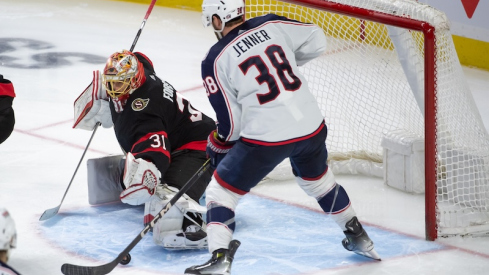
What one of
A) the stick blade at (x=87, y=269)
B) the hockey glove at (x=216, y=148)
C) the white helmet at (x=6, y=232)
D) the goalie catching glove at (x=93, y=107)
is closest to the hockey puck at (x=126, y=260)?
the stick blade at (x=87, y=269)

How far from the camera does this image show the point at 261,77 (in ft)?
11.3

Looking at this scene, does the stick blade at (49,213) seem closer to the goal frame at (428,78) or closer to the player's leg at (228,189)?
the player's leg at (228,189)

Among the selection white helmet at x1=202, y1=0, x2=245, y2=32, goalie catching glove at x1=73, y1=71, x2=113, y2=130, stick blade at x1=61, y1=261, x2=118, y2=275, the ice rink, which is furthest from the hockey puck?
white helmet at x1=202, y1=0, x2=245, y2=32

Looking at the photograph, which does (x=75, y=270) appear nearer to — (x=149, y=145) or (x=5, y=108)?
(x=149, y=145)

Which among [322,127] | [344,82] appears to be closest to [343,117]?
[344,82]

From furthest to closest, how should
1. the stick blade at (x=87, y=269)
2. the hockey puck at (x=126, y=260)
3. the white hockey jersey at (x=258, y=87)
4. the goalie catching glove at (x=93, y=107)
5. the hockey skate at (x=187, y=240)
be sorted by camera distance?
the goalie catching glove at (x=93, y=107) → the hockey skate at (x=187, y=240) → the hockey puck at (x=126, y=260) → the stick blade at (x=87, y=269) → the white hockey jersey at (x=258, y=87)

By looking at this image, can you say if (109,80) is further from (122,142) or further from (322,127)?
(322,127)

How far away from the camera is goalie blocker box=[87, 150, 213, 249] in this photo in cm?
394

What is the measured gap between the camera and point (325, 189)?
3.73 m

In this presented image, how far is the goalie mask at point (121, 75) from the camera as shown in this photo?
4.05 metres

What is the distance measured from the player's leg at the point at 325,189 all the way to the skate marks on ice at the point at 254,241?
0.09m

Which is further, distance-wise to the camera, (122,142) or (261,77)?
(122,142)

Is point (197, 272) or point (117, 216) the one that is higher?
point (197, 272)

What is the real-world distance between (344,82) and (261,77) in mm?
1728
